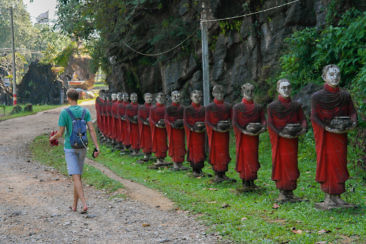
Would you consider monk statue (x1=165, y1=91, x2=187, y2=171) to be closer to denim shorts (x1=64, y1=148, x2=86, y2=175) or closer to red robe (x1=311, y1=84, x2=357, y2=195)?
denim shorts (x1=64, y1=148, x2=86, y2=175)

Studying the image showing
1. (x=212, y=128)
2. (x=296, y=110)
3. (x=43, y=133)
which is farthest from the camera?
(x=43, y=133)

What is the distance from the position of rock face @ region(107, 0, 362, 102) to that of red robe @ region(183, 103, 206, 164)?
524 centimetres

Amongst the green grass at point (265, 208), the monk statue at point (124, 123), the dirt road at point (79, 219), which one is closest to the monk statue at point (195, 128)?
the green grass at point (265, 208)

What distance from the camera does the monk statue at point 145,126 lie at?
39.8 ft

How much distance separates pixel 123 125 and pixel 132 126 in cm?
110

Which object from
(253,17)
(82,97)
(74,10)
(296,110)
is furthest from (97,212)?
(82,97)

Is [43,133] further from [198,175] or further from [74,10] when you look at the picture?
[198,175]

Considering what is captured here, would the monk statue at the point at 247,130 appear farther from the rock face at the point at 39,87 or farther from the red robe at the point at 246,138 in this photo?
the rock face at the point at 39,87

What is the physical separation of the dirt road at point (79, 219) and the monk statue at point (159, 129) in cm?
258

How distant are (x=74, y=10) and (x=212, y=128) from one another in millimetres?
13026

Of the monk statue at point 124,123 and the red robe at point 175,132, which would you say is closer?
the red robe at point 175,132

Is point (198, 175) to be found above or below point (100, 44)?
below

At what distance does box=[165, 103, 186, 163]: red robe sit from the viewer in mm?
10484

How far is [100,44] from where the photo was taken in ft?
67.1
